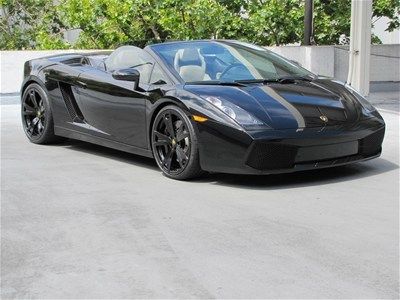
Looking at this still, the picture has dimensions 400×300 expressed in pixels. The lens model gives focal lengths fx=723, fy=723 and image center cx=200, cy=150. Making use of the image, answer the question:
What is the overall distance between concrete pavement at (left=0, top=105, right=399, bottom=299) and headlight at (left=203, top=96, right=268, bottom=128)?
55 centimetres

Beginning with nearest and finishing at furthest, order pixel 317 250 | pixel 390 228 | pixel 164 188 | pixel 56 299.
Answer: pixel 56 299 < pixel 317 250 < pixel 390 228 < pixel 164 188

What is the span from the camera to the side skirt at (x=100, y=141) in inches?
264

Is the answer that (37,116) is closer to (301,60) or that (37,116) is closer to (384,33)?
(301,60)

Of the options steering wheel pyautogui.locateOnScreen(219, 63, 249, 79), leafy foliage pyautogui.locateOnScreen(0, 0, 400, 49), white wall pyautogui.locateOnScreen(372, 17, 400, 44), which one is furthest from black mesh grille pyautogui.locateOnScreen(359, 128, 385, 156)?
white wall pyautogui.locateOnScreen(372, 17, 400, 44)

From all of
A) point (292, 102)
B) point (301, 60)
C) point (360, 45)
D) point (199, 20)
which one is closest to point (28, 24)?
point (199, 20)

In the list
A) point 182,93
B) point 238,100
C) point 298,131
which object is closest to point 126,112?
point 182,93

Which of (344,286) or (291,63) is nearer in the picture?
(344,286)

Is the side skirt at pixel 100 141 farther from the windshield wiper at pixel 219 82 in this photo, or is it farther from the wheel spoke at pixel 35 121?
the windshield wiper at pixel 219 82

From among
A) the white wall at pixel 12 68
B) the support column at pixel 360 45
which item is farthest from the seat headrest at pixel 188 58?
the white wall at pixel 12 68

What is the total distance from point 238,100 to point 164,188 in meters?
0.95

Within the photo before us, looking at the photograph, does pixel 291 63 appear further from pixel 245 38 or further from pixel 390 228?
pixel 245 38

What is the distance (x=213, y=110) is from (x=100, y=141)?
68.5 inches

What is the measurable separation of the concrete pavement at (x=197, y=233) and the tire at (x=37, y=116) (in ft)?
3.32

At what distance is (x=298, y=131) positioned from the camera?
5.73 meters
